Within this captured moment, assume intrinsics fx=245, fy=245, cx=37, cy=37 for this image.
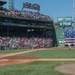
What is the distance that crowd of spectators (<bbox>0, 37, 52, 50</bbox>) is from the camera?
5035 centimetres

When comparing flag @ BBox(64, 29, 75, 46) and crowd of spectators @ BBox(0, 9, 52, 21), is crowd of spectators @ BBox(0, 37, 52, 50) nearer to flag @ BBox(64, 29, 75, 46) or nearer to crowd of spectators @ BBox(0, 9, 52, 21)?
flag @ BBox(64, 29, 75, 46)

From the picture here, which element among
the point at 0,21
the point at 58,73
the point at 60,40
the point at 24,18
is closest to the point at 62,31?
the point at 60,40

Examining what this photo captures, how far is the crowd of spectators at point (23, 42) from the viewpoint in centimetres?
5035

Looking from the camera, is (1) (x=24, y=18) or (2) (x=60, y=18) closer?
(1) (x=24, y=18)

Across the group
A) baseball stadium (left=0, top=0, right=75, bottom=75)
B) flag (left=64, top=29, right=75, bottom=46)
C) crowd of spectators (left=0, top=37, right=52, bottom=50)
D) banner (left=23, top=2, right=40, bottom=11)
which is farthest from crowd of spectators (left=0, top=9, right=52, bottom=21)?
flag (left=64, top=29, right=75, bottom=46)

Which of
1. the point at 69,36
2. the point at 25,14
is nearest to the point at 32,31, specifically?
the point at 25,14

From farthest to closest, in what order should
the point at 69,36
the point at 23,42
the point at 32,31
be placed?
1. the point at 32,31
2. the point at 69,36
3. the point at 23,42

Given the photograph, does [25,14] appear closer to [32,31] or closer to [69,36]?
[32,31]

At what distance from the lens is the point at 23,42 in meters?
55.2

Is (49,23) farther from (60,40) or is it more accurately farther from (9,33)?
(9,33)

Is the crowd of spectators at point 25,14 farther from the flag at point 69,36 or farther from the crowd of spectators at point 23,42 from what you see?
the flag at point 69,36

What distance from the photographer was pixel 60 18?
70438 mm

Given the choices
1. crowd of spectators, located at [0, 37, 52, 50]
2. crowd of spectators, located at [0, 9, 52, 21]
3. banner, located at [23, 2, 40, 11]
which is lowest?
crowd of spectators, located at [0, 37, 52, 50]

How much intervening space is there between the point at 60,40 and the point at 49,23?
5.43 metres
